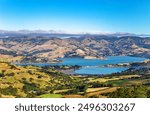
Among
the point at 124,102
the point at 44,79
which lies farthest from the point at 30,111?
the point at 44,79

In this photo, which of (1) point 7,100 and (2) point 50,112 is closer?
(2) point 50,112

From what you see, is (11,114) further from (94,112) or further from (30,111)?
(94,112)

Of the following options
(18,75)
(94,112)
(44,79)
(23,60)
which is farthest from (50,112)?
(23,60)

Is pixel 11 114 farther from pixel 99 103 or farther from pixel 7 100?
pixel 99 103

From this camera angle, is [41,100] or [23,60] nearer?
[41,100]

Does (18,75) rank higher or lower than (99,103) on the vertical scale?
lower

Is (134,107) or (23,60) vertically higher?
(134,107)

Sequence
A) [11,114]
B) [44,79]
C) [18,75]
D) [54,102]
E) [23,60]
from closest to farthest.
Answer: [11,114] → [54,102] → [18,75] → [44,79] → [23,60]

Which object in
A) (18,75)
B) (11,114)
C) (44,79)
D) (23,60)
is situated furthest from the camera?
(23,60)

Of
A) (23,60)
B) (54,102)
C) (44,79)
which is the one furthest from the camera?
(23,60)
